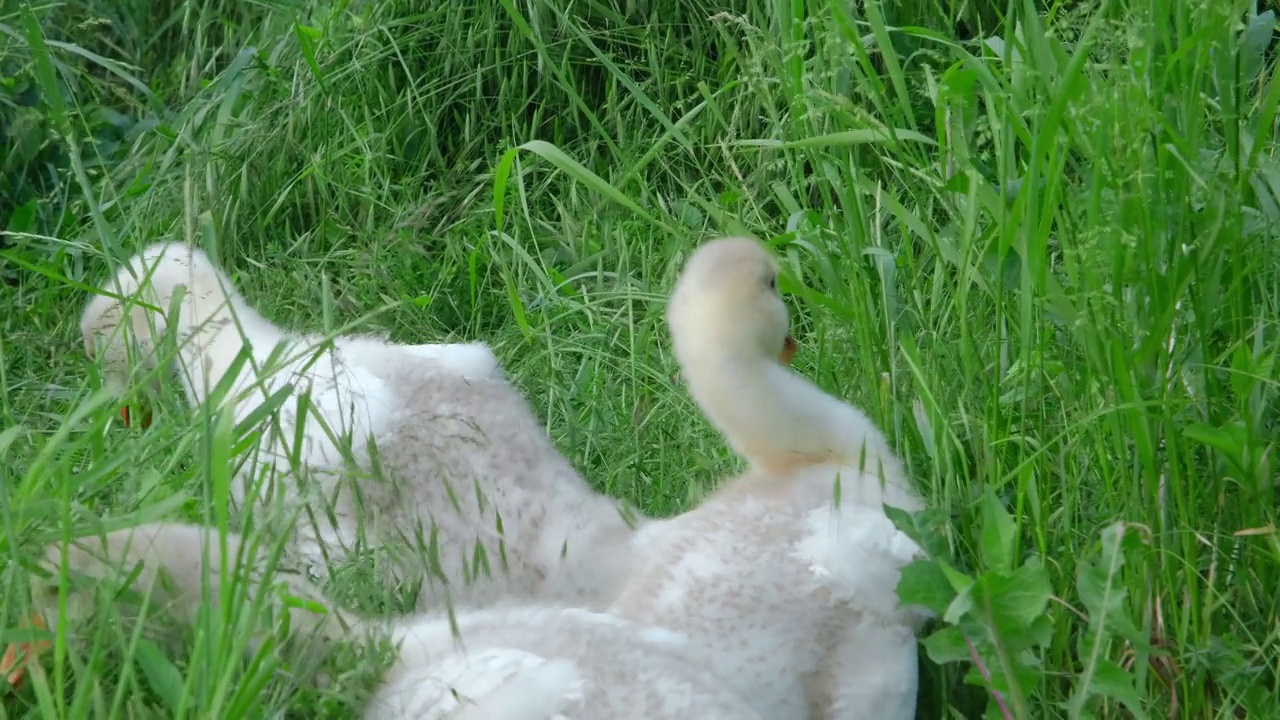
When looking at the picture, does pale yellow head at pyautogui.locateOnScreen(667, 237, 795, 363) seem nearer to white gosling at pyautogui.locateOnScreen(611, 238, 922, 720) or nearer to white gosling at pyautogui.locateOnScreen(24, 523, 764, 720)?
white gosling at pyautogui.locateOnScreen(611, 238, 922, 720)

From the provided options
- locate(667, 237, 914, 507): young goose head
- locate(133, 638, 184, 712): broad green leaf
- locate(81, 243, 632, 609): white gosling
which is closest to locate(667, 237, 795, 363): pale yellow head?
locate(667, 237, 914, 507): young goose head

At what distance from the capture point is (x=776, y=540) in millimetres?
2648

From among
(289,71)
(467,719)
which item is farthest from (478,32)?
(467,719)

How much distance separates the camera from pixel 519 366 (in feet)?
12.2

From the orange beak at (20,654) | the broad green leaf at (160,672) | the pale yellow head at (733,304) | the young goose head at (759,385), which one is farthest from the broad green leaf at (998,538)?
the orange beak at (20,654)

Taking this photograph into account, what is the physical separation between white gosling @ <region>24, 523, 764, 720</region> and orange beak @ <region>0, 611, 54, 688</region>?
22 mm

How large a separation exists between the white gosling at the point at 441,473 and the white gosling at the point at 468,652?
240 mm

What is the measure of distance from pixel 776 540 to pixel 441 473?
0.68 m

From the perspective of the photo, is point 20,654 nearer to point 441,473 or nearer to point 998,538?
point 441,473

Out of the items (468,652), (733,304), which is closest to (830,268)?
(733,304)

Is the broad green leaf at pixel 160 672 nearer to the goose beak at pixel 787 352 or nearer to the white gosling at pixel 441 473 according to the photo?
the white gosling at pixel 441 473

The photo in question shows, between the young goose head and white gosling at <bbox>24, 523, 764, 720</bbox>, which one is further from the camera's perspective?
the young goose head

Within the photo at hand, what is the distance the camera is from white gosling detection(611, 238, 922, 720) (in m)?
2.52

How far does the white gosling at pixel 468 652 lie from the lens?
2143mm
